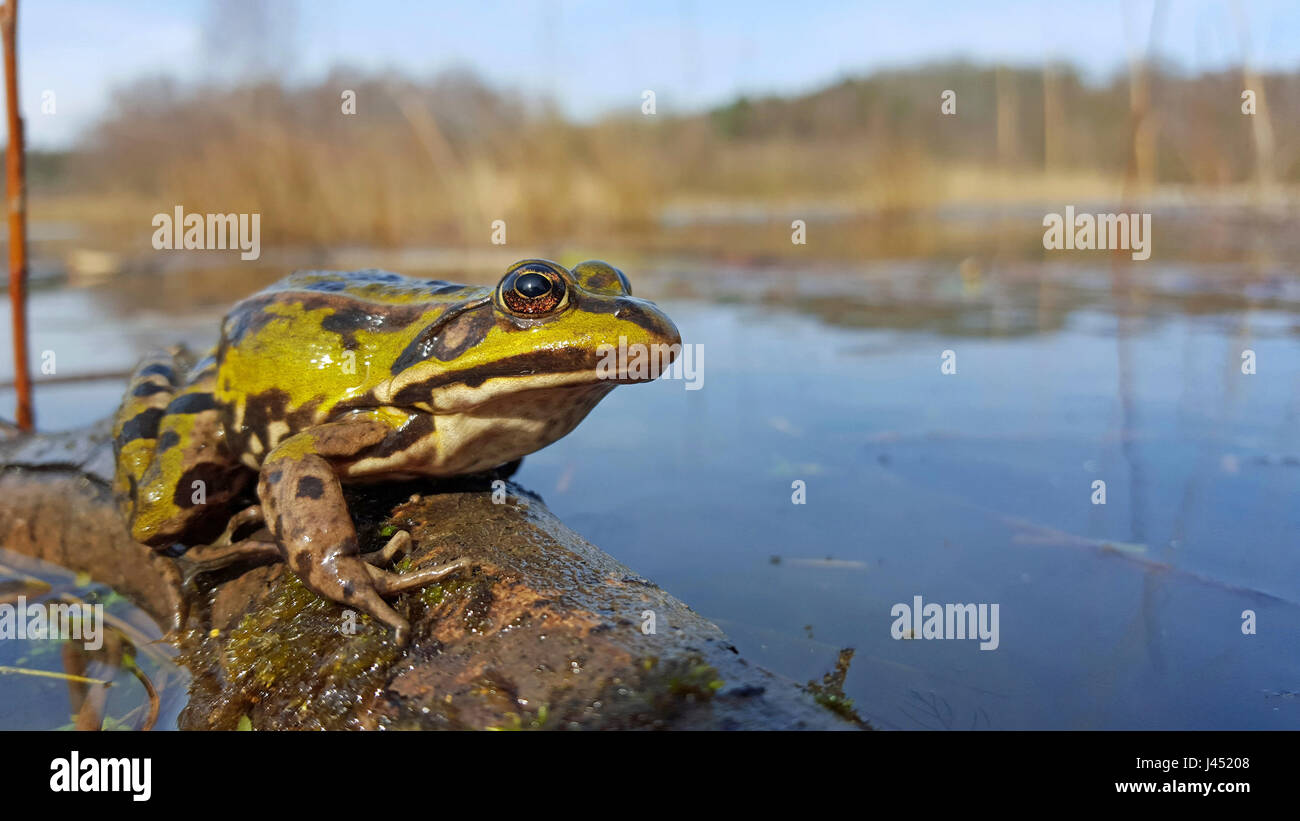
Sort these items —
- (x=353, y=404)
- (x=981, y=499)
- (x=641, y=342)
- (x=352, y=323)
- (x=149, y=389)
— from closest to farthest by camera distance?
(x=641, y=342), (x=353, y=404), (x=352, y=323), (x=149, y=389), (x=981, y=499)

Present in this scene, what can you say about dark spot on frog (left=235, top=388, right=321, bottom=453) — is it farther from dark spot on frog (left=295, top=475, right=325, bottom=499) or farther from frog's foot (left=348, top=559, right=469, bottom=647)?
frog's foot (left=348, top=559, right=469, bottom=647)

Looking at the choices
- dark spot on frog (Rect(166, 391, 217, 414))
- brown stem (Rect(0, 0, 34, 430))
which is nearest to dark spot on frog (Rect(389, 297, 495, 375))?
dark spot on frog (Rect(166, 391, 217, 414))

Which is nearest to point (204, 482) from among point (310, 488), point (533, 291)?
point (310, 488)

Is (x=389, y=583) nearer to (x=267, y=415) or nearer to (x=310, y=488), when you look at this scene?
(x=310, y=488)

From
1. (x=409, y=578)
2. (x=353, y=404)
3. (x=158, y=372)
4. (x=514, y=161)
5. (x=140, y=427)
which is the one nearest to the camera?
(x=409, y=578)

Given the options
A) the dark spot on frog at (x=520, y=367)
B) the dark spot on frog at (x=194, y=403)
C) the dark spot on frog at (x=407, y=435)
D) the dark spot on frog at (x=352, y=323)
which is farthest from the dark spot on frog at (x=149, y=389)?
the dark spot on frog at (x=520, y=367)
